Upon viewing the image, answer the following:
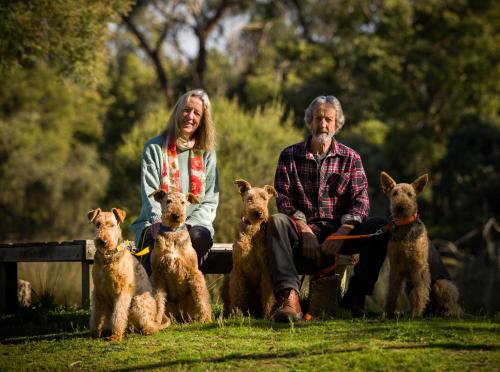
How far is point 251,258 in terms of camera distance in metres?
5.51

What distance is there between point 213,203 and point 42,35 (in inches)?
246

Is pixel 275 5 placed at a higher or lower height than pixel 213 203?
higher

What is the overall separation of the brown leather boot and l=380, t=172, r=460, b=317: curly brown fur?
0.72m

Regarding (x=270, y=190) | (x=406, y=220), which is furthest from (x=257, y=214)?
(x=406, y=220)

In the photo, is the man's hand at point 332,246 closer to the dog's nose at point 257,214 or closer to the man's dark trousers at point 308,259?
the man's dark trousers at point 308,259

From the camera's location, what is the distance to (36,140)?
87.6 feet

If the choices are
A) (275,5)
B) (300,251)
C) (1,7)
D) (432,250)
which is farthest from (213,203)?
(275,5)

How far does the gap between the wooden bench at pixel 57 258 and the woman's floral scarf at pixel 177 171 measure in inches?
29.8

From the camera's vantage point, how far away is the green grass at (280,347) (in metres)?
3.99

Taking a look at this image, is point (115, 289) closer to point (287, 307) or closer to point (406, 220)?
point (287, 307)

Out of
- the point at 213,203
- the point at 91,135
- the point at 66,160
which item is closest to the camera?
the point at 213,203

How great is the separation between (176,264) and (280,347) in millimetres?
1273

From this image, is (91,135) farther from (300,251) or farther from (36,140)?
(300,251)

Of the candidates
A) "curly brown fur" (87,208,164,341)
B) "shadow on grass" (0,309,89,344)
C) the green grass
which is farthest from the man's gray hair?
"shadow on grass" (0,309,89,344)
